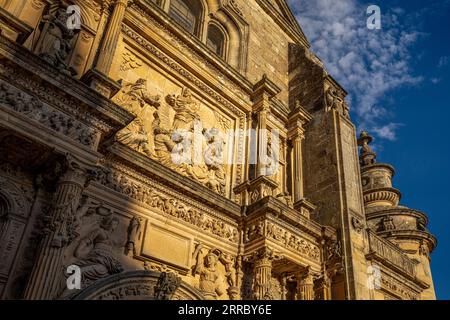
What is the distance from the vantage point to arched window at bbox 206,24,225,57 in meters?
13.5

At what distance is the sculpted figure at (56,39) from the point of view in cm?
698

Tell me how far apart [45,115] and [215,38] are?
867 cm

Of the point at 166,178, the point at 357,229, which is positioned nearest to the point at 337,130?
the point at 357,229

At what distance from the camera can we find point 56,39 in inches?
289

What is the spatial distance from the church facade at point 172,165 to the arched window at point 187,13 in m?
0.05

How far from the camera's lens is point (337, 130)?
11531 millimetres

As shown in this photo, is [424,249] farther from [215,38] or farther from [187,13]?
[187,13]

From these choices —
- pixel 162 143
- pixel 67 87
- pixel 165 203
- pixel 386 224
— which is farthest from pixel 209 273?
pixel 386 224

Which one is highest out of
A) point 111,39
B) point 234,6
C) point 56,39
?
point 234,6

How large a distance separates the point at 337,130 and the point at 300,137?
1.05m

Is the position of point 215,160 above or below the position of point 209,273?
above

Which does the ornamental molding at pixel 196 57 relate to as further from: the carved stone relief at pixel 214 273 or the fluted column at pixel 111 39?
the carved stone relief at pixel 214 273
